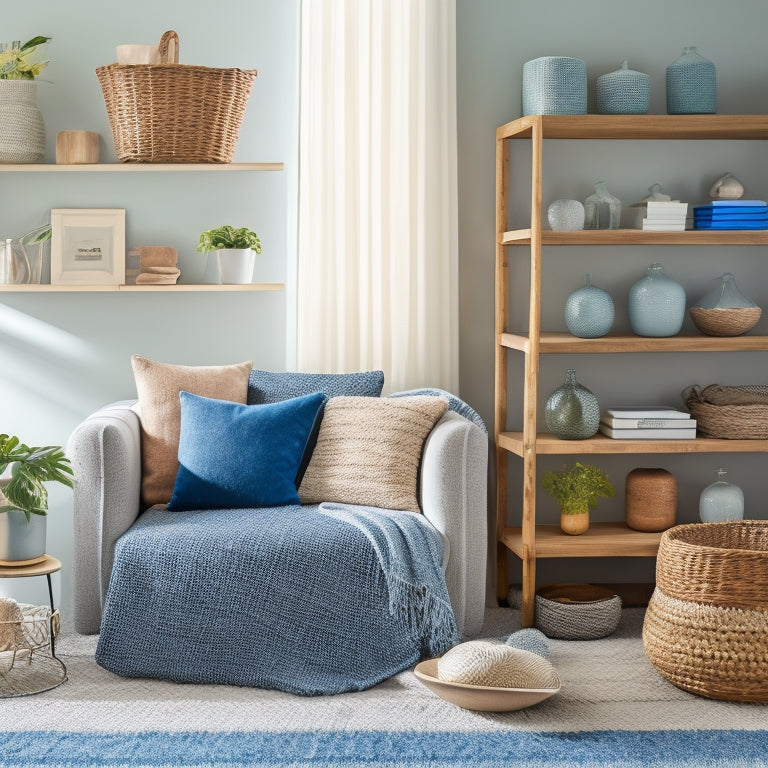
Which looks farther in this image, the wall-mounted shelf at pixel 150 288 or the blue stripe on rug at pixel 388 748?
the wall-mounted shelf at pixel 150 288

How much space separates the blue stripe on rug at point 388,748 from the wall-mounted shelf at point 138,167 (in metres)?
1.84

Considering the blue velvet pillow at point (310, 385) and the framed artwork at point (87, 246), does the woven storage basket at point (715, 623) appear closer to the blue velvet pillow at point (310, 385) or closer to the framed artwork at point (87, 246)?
the blue velvet pillow at point (310, 385)

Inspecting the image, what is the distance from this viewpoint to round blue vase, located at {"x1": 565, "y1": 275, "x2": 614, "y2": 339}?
10.6 ft

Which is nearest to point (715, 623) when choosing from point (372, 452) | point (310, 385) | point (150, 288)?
point (372, 452)

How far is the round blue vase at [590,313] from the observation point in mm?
3246

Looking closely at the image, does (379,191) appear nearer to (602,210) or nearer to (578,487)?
(602,210)

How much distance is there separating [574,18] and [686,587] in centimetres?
204

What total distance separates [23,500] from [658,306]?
203 cm

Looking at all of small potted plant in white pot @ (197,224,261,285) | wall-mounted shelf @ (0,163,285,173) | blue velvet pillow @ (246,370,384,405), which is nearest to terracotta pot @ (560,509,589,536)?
blue velvet pillow @ (246,370,384,405)

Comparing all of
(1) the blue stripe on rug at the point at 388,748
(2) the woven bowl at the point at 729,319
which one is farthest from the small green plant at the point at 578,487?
(1) the blue stripe on rug at the point at 388,748

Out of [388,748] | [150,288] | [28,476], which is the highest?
[150,288]

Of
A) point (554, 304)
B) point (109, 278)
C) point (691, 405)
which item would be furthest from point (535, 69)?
point (109, 278)

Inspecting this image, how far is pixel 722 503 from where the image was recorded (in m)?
3.24

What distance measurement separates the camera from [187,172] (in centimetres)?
354
